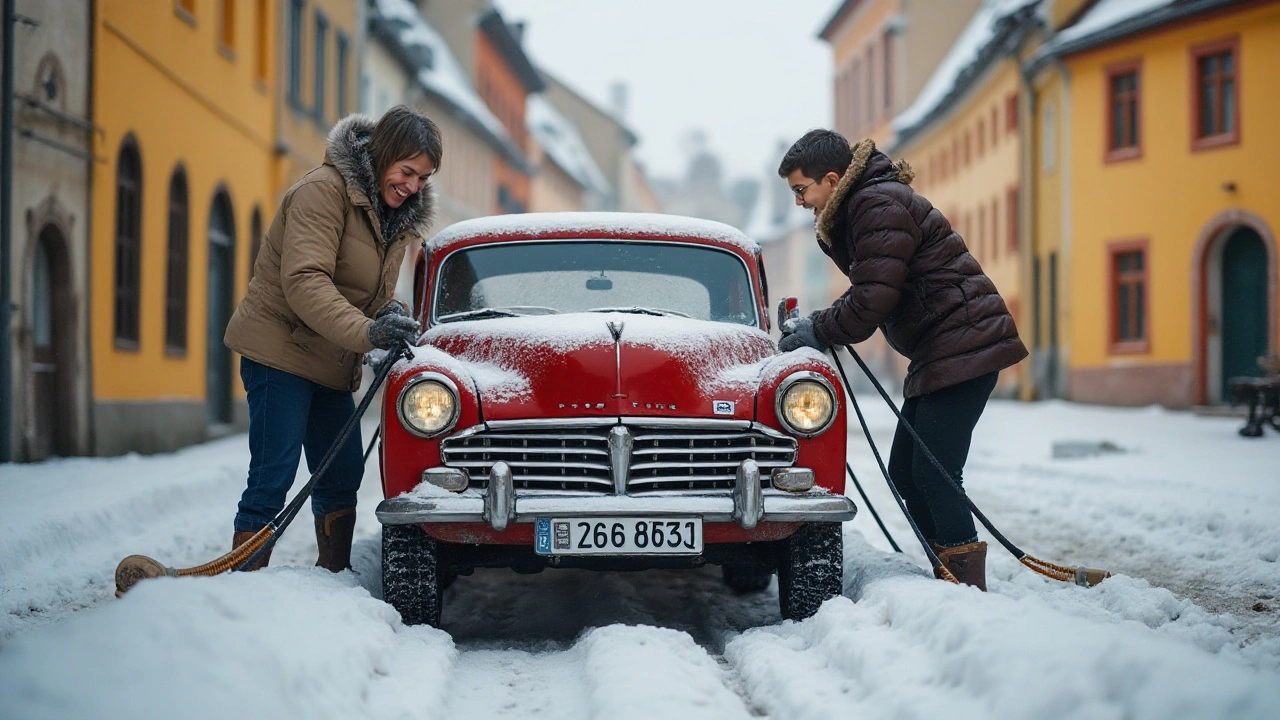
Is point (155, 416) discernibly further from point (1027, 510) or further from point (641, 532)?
point (641, 532)

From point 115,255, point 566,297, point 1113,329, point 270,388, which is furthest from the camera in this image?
point 1113,329

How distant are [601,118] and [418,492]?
76.1 m

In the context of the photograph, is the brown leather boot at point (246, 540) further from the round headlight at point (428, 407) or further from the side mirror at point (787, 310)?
the side mirror at point (787, 310)

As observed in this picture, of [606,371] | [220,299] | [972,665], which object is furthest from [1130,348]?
[972,665]

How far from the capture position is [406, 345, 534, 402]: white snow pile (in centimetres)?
532

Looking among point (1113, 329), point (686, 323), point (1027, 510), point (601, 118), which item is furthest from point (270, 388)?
point (601, 118)

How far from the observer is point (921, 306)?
6.04 m

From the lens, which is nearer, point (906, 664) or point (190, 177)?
point (906, 664)

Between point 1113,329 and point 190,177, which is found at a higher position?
point 190,177

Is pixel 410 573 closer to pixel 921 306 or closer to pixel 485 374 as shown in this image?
pixel 485 374

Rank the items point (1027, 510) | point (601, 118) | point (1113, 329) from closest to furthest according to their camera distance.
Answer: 1. point (1027, 510)
2. point (1113, 329)
3. point (601, 118)

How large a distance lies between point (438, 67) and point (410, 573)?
36.0 metres

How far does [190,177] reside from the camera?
18.0 meters

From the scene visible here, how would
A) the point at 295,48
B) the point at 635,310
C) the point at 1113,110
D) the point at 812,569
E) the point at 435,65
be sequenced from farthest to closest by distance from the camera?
the point at 435,65, the point at 1113,110, the point at 295,48, the point at 635,310, the point at 812,569
